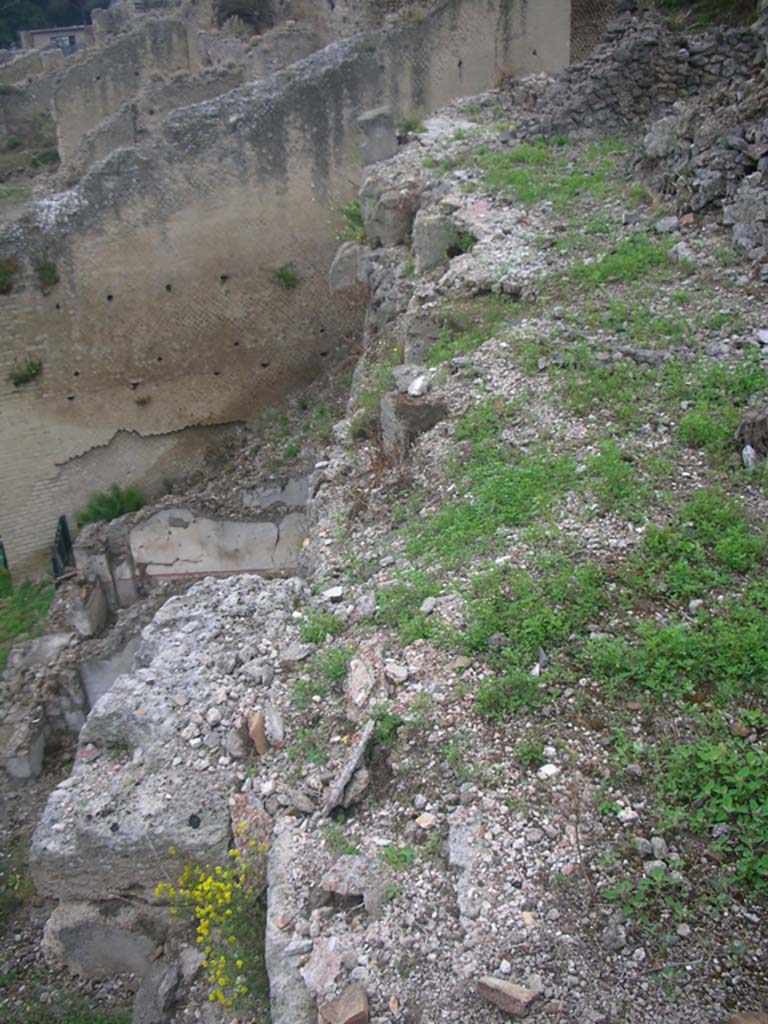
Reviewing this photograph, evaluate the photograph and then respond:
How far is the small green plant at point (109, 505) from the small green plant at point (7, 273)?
7.38ft

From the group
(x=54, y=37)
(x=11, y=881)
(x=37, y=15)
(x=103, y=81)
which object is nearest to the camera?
(x=11, y=881)

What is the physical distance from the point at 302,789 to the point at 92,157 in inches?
503

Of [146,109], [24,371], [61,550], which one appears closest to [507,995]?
[61,550]

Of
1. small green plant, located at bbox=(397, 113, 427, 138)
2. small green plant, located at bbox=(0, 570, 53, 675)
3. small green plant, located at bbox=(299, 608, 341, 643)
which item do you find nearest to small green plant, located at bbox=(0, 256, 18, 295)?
small green plant, located at bbox=(0, 570, 53, 675)

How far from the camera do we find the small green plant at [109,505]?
30.6 ft

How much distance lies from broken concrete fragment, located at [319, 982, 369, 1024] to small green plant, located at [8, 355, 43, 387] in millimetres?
7822

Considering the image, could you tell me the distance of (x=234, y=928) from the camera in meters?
3.16

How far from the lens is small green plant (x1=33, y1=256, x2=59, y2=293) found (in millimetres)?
8734

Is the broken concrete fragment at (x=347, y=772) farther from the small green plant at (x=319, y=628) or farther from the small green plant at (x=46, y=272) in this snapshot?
the small green plant at (x=46, y=272)

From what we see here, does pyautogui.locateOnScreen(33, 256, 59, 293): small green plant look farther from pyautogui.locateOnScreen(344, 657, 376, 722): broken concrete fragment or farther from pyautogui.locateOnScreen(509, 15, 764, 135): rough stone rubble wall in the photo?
pyautogui.locateOnScreen(344, 657, 376, 722): broken concrete fragment

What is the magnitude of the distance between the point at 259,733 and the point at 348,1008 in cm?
130

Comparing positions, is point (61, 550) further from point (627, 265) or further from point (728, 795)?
point (728, 795)

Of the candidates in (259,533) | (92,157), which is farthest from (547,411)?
(92,157)

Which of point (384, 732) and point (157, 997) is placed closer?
point (384, 732)
